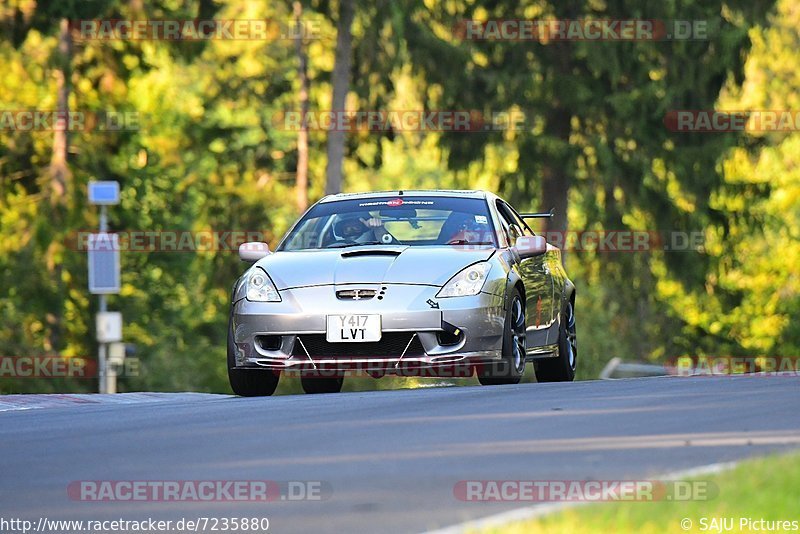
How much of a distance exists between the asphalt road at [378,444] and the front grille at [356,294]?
2.47 ft

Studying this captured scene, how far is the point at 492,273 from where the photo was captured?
544 inches

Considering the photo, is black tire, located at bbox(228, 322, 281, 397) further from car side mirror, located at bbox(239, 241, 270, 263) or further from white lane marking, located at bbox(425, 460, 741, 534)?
white lane marking, located at bbox(425, 460, 741, 534)

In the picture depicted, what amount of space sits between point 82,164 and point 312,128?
25.9 ft

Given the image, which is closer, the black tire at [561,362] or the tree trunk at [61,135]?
the black tire at [561,362]

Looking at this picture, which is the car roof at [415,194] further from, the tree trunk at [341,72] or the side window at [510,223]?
the tree trunk at [341,72]

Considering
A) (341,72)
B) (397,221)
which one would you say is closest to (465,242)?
(397,221)

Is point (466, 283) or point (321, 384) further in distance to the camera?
point (321, 384)

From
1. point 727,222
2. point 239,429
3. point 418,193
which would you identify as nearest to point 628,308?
point 727,222

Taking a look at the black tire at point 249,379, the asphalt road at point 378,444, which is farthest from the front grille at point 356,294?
the black tire at point 249,379

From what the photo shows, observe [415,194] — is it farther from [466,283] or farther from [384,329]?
[384,329]

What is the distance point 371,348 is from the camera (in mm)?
13383

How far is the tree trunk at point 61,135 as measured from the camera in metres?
38.2

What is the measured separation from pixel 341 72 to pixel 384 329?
25.2 m

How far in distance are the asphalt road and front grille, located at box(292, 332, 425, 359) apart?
0.49 m
